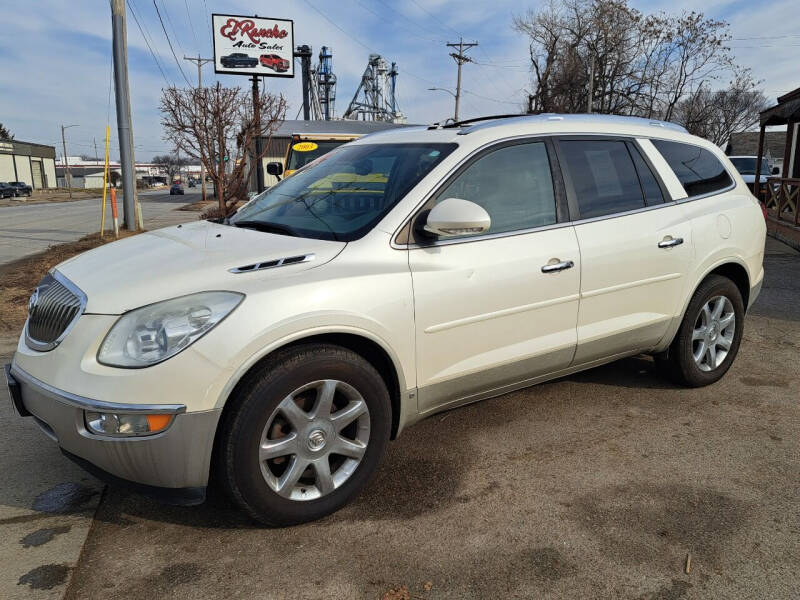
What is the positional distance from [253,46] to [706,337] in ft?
95.8

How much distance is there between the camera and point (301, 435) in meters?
2.67

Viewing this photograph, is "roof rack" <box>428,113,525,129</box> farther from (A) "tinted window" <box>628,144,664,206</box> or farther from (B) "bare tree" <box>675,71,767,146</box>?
(B) "bare tree" <box>675,71,767,146</box>

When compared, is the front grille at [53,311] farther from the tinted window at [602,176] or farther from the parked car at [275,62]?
the parked car at [275,62]

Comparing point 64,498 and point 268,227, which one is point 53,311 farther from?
point 268,227

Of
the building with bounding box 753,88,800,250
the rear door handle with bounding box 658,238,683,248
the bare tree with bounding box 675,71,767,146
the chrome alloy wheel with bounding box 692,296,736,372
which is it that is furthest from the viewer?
the bare tree with bounding box 675,71,767,146

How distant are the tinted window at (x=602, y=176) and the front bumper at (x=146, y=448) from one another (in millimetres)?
2352

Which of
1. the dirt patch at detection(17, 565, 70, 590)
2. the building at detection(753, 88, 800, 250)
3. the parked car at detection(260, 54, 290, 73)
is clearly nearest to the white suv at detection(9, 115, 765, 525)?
the dirt patch at detection(17, 565, 70, 590)

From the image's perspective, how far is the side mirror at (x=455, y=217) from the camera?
285 centimetres

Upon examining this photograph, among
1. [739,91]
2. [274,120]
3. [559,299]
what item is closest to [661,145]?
[559,299]

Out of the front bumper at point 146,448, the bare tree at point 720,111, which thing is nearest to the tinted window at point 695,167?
the front bumper at point 146,448

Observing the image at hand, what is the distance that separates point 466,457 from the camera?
135 inches

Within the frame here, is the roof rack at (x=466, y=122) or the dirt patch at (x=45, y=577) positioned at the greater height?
the roof rack at (x=466, y=122)

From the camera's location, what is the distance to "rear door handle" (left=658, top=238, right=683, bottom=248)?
3.82m

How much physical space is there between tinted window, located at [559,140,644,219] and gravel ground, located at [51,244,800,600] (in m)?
1.31
